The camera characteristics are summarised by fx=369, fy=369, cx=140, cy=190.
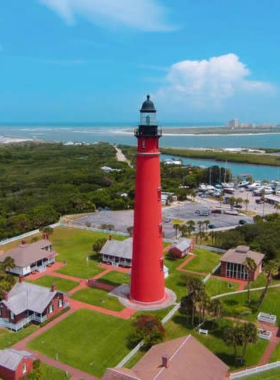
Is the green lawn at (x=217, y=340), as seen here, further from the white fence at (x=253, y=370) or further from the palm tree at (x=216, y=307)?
the palm tree at (x=216, y=307)

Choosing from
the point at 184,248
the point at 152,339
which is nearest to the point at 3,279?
the point at 152,339

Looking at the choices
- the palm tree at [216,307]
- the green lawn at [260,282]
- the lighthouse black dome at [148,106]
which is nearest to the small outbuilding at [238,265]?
the green lawn at [260,282]

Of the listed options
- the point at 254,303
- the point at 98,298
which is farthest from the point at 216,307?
the point at 98,298

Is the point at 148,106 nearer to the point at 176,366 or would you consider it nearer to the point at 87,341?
the point at 176,366

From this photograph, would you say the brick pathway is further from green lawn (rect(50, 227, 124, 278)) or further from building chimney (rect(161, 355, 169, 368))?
green lawn (rect(50, 227, 124, 278))

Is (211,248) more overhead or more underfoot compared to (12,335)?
more overhead

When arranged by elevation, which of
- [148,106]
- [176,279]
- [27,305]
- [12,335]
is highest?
[148,106]
